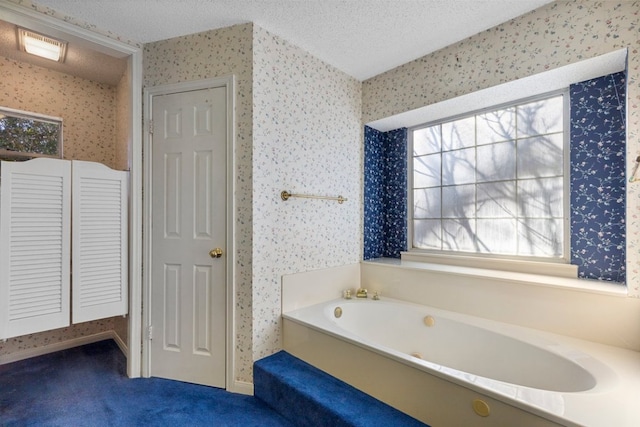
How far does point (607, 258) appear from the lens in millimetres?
1725

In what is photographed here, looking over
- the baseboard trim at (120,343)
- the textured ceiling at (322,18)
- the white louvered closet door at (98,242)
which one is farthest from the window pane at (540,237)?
the baseboard trim at (120,343)

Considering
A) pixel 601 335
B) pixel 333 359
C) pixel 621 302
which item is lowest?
pixel 333 359

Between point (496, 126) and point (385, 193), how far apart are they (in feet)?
3.56

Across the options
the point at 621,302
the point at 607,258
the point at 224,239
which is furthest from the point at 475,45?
the point at 224,239

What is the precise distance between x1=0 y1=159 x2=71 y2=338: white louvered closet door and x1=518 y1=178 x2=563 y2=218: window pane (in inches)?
121

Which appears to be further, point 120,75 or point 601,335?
point 120,75

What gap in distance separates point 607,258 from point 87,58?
3.95m

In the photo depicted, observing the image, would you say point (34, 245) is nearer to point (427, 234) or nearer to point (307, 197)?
point (307, 197)

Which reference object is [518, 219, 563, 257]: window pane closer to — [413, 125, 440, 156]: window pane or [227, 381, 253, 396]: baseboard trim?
[413, 125, 440, 156]: window pane

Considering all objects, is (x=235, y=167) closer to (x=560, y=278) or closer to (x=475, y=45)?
(x=475, y=45)

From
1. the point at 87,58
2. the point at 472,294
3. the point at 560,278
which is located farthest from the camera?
the point at 87,58

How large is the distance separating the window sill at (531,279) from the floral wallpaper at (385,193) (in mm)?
408

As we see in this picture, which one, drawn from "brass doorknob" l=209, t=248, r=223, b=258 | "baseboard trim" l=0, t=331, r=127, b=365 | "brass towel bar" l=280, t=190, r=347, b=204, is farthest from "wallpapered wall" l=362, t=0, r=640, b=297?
"baseboard trim" l=0, t=331, r=127, b=365

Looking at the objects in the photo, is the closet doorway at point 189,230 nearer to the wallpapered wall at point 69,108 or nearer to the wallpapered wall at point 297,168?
the wallpapered wall at point 297,168
